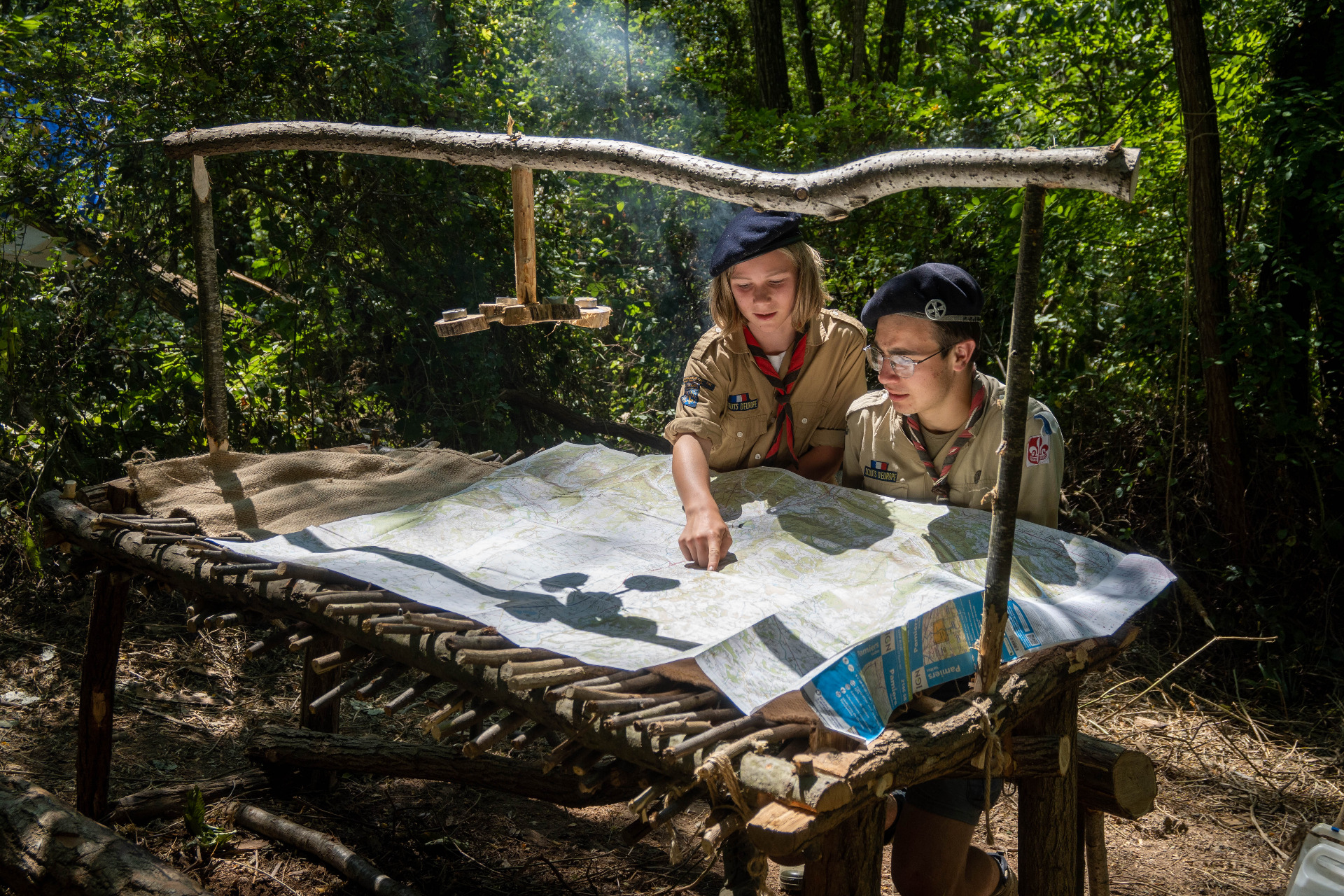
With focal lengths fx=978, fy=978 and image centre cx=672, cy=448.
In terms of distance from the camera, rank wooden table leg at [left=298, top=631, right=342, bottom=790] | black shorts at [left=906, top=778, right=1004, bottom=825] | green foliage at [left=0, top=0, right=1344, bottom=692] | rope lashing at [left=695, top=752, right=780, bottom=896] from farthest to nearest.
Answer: green foliage at [left=0, top=0, right=1344, bottom=692], wooden table leg at [left=298, top=631, right=342, bottom=790], black shorts at [left=906, top=778, right=1004, bottom=825], rope lashing at [left=695, top=752, right=780, bottom=896]

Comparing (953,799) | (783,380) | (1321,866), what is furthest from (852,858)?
(783,380)

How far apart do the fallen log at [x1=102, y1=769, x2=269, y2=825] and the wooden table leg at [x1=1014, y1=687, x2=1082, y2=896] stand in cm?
290

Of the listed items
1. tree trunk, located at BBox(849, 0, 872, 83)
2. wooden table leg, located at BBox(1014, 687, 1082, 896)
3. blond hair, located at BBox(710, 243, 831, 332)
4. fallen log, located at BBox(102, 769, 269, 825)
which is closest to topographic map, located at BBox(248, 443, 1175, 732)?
wooden table leg, located at BBox(1014, 687, 1082, 896)

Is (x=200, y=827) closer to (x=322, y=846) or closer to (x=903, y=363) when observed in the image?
(x=322, y=846)

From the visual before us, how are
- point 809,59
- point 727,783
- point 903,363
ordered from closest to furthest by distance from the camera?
point 727,783, point 903,363, point 809,59

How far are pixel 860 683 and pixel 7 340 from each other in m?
4.83

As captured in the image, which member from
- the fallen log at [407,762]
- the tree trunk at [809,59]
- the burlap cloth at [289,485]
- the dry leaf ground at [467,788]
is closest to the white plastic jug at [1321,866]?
the fallen log at [407,762]

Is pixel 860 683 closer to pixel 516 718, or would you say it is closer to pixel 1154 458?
pixel 516 718

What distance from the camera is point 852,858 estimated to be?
1967 millimetres

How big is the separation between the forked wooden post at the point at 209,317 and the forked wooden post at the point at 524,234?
4.95 ft

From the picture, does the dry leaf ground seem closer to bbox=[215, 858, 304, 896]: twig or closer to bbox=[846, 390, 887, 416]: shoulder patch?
bbox=[215, 858, 304, 896]: twig

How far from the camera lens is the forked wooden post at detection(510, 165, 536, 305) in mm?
2783

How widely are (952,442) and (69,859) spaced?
2548 mm

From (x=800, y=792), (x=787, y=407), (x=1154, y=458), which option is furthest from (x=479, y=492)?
(x=1154, y=458)
